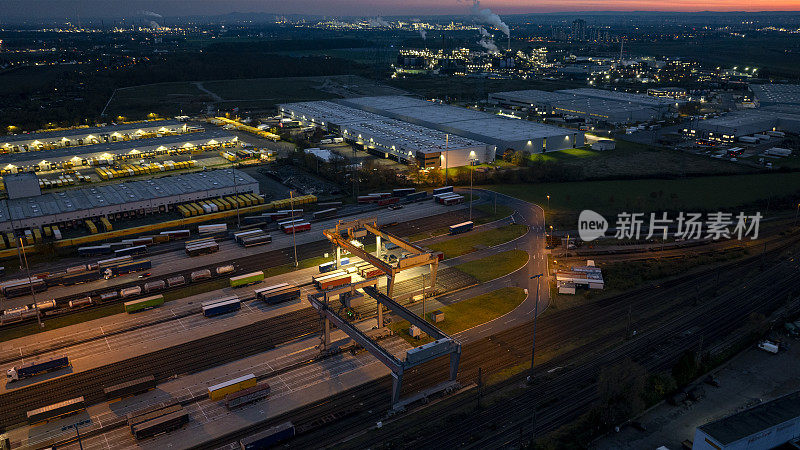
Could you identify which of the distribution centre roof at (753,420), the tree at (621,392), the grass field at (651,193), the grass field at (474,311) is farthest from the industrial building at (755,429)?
the grass field at (651,193)

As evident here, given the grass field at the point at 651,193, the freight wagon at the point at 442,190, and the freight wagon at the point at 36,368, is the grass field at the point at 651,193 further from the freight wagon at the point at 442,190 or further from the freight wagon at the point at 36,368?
the freight wagon at the point at 36,368

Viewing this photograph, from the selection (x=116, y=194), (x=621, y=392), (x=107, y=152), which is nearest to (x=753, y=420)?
(x=621, y=392)

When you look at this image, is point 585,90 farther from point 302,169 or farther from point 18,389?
point 18,389

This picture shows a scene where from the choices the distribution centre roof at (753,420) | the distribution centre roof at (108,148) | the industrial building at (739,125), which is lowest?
the distribution centre roof at (753,420)

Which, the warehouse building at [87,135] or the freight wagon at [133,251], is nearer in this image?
the freight wagon at [133,251]

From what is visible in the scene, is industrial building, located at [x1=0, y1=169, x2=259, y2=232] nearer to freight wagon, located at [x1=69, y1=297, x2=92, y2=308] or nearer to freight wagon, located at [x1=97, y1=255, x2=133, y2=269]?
freight wagon, located at [x1=97, y1=255, x2=133, y2=269]

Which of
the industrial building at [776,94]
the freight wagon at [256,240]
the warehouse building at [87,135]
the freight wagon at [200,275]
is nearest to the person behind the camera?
the freight wagon at [200,275]

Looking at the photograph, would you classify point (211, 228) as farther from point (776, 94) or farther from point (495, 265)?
point (776, 94)

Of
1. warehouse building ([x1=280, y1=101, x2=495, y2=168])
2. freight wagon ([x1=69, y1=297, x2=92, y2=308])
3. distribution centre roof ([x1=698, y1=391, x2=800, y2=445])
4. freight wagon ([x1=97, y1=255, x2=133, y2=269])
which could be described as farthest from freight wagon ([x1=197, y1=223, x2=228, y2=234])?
distribution centre roof ([x1=698, y1=391, x2=800, y2=445])
